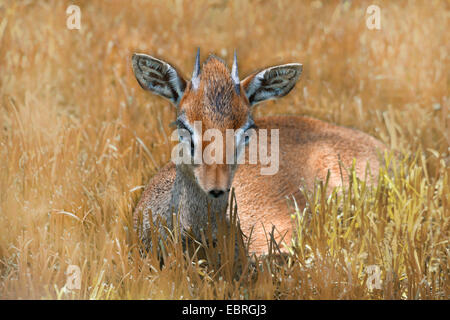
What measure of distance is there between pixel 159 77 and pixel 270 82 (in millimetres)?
858

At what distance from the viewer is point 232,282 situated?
16.4 ft

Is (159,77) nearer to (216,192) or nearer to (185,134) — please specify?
(185,134)

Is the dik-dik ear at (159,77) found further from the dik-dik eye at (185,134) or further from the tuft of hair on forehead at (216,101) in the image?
the dik-dik eye at (185,134)

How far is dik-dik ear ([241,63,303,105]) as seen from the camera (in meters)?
5.07

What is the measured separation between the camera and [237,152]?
4699mm

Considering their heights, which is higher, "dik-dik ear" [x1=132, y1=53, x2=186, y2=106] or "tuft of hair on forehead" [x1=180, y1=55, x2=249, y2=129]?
"dik-dik ear" [x1=132, y1=53, x2=186, y2=106]

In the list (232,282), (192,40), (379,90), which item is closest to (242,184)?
(232,282)

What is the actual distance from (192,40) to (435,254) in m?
5.13

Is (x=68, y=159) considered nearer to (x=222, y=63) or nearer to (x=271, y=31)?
(x=222, y=63)

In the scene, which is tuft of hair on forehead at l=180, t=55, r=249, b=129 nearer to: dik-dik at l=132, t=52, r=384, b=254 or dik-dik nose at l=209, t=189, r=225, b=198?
dik-dik at l=132, t=52, r=384, b=254

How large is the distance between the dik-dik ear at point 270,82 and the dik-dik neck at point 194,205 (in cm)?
78

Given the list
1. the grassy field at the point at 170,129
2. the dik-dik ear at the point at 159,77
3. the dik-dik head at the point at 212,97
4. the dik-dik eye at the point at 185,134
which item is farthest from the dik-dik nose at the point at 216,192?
the dik-dik ear at the point at 159,77

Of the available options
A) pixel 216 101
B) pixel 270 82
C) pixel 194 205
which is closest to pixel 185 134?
pixel 216 101

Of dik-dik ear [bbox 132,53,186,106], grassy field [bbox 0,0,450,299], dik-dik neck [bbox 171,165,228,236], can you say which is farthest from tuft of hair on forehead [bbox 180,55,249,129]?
grassy field [bbox 0,0,450,299]
